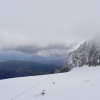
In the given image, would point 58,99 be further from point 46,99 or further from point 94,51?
point 94,51

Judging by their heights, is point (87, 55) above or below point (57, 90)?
above

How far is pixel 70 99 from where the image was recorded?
45.2 feet

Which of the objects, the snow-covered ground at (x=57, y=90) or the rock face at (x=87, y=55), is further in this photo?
the rock face at (x=87, y=55)

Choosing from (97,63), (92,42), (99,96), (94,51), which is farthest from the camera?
(92,42)

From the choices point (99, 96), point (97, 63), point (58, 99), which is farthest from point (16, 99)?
point (97, 63)

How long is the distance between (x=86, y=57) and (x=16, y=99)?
39.0m

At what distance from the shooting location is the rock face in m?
46.8

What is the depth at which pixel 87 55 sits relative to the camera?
172 feet

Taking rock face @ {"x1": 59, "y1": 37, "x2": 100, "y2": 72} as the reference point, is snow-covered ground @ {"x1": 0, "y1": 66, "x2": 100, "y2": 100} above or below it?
below

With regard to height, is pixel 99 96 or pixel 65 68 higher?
pixel 65 68

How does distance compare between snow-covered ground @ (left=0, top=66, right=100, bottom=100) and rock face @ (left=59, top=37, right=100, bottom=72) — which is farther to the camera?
rock face @ (left=59, top=37, right=100, bottom=72)

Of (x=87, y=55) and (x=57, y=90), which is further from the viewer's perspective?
(x=87, y=55)

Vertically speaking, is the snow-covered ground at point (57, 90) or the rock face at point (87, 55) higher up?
the rock face at point (87, 55)

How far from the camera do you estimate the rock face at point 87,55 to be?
46781mm
